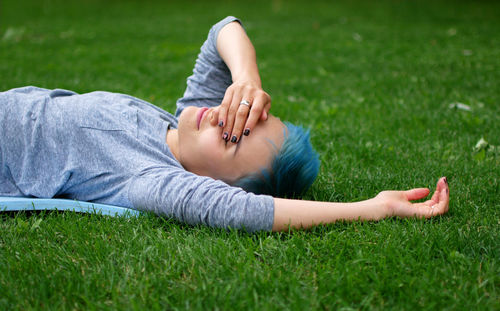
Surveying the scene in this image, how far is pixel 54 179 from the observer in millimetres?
2516

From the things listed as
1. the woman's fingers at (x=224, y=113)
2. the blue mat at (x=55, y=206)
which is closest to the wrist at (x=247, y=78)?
the woman's fingers at (x=224, y=113)

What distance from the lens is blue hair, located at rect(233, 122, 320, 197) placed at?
7.98 ft

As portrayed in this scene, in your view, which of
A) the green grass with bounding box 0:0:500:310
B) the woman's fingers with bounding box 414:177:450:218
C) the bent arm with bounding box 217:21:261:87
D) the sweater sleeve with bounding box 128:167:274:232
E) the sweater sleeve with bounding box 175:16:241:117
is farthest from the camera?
the sweater sleeve with bounding box 175:16:241:117

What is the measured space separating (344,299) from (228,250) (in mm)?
557

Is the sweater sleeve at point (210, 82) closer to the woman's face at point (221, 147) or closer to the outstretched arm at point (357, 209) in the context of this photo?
the woman's face at point (221, 147)

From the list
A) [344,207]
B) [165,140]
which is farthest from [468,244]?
[165,140]

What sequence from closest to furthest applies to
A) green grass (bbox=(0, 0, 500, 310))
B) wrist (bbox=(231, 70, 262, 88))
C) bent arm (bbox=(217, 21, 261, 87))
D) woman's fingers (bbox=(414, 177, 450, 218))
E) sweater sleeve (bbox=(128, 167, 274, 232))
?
green grass (bbox=(0, 0, 500, 310)) < sweater sleeve (bbox=(128, 167, 274, 232)) < woman's fingers (bbox=(414, 177, 450, 218)) < wrist (bbox=(231, 70, 262, 88)) < bent arm (bbox=(217, 21, 261, 87))

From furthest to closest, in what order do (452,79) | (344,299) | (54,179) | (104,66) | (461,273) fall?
(104,66), (452,79), (54,179), (461,273), (344,299)

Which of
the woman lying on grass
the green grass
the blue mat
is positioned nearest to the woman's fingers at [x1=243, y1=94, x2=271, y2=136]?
the woman lying on grass

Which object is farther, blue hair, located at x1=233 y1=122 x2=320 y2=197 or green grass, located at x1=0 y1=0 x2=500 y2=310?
blue hair, located at x1=233 y1=122 x2=320 y2=197

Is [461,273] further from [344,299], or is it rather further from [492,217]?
[492,217]

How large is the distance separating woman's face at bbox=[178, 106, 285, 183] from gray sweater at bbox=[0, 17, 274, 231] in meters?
0.13

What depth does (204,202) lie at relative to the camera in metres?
2.16

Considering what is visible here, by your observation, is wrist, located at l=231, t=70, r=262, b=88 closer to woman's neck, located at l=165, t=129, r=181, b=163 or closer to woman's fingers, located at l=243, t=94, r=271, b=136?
woman's fingers, located at l=243, t=94, r=271, b=136
